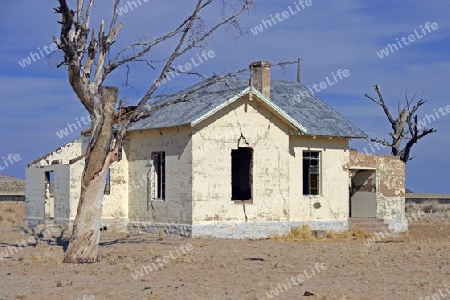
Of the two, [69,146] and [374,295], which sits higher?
[69,146]

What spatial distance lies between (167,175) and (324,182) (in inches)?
221

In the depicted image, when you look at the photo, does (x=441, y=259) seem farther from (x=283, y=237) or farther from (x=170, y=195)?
(x=170, y=195)

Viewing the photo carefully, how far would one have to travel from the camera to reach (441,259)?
57.7 ft

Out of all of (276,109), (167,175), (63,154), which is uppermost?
(276,109)

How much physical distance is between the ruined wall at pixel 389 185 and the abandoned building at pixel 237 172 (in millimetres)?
37

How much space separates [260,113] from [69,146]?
25.2 feet

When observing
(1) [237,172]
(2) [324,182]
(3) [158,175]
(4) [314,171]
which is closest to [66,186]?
(3) [158,175]

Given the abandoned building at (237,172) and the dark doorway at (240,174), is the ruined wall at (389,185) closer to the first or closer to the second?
the abandoned building at (237,172)

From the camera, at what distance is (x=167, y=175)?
2328 centimetres

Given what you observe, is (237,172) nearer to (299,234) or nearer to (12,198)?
(299,234)

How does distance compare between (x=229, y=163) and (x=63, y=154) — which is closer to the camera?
(x=229, y=163)

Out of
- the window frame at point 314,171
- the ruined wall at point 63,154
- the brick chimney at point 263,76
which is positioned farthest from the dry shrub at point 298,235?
the ruined wall at point 63,154

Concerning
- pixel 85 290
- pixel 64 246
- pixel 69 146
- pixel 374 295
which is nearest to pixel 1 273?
pixel 85 290

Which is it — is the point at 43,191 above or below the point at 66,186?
below
